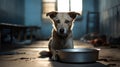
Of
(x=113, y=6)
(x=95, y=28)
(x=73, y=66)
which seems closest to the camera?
(x=73, y=66)

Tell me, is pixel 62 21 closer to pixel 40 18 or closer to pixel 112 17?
pixel 112 17

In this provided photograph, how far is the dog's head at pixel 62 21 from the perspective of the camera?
4.19 m

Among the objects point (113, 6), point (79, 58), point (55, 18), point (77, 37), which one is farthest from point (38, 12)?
point (79, 58)

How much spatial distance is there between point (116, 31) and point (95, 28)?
549 centimetres

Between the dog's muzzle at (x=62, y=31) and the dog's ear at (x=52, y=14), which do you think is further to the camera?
the dog's ear at (x=52, y=14)

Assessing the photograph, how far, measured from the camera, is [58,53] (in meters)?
3.75

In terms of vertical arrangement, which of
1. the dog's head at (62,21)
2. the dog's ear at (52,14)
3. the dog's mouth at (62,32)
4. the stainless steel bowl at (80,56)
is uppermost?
the dog's ear at (52,14)

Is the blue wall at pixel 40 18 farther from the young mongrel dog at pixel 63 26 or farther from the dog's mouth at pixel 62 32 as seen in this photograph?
the dog's mouth at pixel 62 32

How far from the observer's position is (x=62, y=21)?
14.0 ft

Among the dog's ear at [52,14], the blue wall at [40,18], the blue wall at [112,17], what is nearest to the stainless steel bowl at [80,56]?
the dog's ear at [52,14]

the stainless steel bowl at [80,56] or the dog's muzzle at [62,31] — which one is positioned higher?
the dog's muzzle at [62,31]

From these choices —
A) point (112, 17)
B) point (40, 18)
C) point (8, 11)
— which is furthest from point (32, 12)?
point (112, 17)

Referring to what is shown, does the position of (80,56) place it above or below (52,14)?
below

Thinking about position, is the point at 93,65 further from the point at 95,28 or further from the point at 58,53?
the point at 95,28
